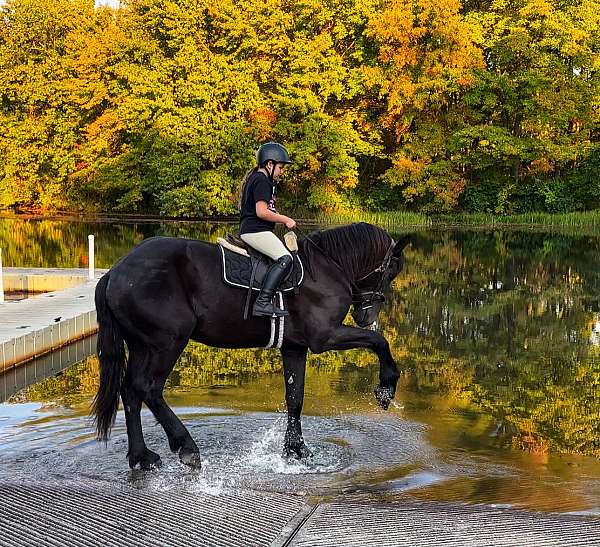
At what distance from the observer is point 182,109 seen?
134 feet

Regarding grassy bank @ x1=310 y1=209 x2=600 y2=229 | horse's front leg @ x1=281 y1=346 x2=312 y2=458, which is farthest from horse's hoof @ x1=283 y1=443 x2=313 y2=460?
grassy bank @ x1=310 y1=209 x2=600 y2=229

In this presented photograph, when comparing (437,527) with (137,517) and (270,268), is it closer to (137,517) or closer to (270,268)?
(137,517)

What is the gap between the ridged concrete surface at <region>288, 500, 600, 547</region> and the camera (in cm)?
498

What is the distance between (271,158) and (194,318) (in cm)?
133

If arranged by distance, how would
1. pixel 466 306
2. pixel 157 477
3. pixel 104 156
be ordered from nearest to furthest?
1. pixel 157 477
2. pixel 466 306
3. pixel 104 156

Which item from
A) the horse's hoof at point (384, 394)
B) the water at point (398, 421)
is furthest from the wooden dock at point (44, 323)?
the horse's hoof at point (384, 394)

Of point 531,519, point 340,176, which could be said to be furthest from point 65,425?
point 340,176

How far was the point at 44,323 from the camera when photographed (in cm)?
1146

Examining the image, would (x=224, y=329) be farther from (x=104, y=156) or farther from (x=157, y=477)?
(x=104, y=156)

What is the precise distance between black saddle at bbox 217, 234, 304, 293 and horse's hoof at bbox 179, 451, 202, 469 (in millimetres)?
1287

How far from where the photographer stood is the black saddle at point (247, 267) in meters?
6.68

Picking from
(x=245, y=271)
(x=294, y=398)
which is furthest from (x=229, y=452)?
(x=245, y=271)

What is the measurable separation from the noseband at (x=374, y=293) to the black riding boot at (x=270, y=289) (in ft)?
2.39

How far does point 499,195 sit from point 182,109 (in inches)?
597
